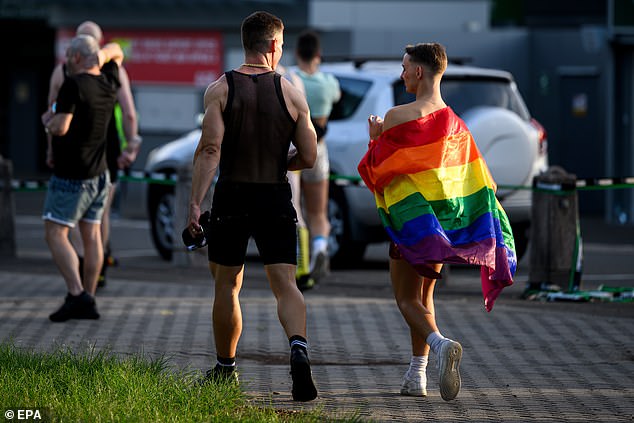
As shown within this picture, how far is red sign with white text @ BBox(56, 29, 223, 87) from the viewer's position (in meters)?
25.9

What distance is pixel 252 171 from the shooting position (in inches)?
270

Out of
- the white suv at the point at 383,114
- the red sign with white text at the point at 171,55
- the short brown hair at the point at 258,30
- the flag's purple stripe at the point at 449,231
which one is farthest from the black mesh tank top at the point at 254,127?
the red sign with white text at the point at 171,55

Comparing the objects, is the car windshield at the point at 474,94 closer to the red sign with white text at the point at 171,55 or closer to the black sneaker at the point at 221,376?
the black sneaker at the point at 221,376

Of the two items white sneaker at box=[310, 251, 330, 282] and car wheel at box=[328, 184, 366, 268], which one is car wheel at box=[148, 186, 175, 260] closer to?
car wheel at box=[328, 184, 366, 268]

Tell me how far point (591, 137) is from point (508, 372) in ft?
52.3

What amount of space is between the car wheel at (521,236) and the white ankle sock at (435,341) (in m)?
6.42

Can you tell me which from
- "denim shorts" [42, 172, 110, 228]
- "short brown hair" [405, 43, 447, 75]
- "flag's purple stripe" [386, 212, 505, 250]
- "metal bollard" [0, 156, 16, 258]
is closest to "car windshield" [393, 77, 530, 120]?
"metal bollard" [0, 156, 16, 258]

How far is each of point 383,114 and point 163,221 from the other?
2806 mm

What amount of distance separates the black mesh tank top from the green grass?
104 cm

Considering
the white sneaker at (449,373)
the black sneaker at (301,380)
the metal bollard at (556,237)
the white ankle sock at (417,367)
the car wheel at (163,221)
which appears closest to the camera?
the black sneaker at (301,380)

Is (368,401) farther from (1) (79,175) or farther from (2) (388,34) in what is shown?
(2) (388,34)

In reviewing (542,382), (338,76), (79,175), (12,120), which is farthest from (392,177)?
(12,120)

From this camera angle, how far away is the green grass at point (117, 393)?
596 centimetres

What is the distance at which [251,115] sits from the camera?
22.3 ft
